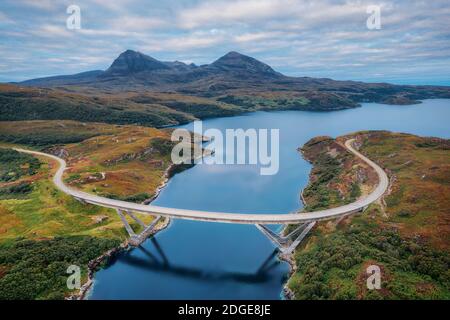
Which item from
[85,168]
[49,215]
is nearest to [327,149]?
[85,168]

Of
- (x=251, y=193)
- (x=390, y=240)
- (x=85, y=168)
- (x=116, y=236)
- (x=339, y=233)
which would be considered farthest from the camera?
(x=85, y=168)

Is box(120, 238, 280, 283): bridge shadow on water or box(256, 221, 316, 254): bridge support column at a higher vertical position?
box(256, 221, 316, 254): bridge support column

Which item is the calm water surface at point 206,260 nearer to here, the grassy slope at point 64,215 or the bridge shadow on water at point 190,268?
the bridge shadow on water at point 190,268

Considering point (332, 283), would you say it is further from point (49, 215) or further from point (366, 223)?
point (49, 215)

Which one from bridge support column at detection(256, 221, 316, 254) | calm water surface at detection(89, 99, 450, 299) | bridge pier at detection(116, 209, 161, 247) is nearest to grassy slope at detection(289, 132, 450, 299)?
bridge support column at detection(256, 221, 316, 254)

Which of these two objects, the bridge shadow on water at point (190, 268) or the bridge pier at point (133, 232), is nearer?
the bridge shadow on water at point (190, 268)

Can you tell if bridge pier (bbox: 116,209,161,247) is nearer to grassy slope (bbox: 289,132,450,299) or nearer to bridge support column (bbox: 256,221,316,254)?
bridge support column (bbox: 256,221,316,254)

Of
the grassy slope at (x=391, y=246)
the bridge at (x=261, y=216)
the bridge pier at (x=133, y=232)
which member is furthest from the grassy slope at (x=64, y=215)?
the grassy slope at (x=391, y=246)
